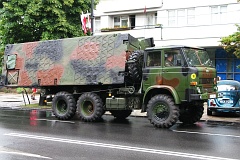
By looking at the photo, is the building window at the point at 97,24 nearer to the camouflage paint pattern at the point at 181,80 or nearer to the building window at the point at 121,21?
the building window at the point at 121,21

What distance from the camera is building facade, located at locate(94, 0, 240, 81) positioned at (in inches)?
971

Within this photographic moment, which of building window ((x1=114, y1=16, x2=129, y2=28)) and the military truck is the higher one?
building window ((x1=114, y1=16, x2=129, y2=28))

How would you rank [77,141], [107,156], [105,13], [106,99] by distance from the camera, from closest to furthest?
[107,156] < [77,141] < [106,99] < [105,13]

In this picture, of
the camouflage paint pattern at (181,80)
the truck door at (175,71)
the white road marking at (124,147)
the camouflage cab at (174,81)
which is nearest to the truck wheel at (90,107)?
the camouflage cab at (174,81)

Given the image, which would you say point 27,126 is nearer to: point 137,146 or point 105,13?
point 137,146

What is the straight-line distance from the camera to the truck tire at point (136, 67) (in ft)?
43.4

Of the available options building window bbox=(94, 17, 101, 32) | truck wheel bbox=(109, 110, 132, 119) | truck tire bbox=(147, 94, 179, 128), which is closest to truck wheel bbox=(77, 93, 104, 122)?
truck wheel bbox=(109, 110, 132, 119)

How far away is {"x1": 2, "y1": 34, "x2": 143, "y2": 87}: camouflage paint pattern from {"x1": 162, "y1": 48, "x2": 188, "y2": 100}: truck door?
172cm

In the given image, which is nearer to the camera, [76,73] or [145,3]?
[76,73]

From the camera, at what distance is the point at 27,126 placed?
501 inches

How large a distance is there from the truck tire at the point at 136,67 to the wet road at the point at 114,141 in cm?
172

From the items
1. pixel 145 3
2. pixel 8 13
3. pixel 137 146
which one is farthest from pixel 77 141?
pixel 145 3

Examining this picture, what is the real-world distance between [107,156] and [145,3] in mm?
21738

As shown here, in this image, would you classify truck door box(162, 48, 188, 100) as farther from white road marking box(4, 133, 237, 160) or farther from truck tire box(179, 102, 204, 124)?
white road marking box(4, 133, 237, 160)
